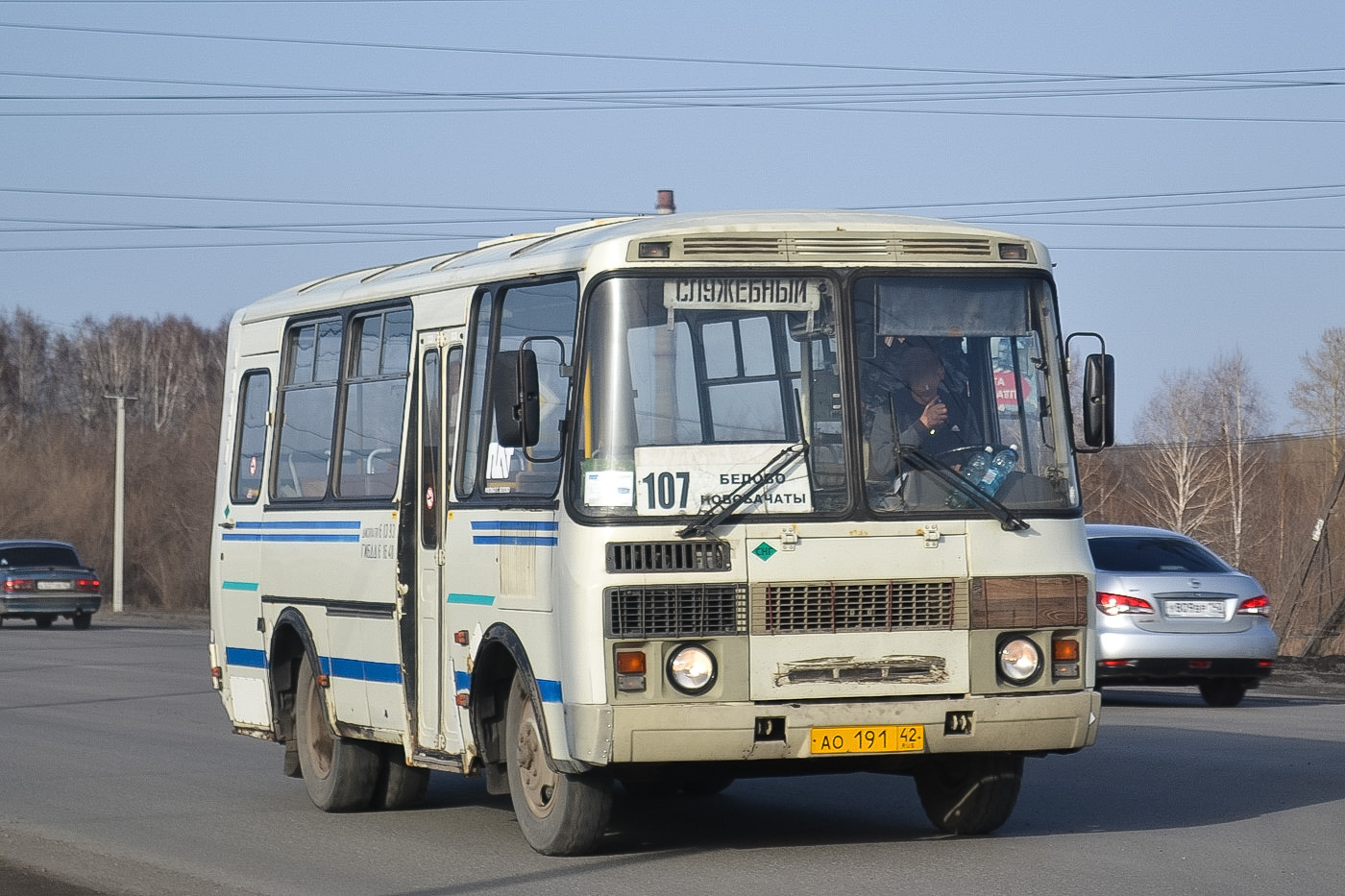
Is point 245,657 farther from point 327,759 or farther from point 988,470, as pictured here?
point 988,470

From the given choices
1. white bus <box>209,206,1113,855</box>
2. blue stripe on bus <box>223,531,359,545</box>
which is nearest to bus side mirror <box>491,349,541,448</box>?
white bus <box>209,206,1113,855</box>

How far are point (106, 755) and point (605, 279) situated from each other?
769 cm

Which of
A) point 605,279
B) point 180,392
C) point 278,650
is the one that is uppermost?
point 180,392

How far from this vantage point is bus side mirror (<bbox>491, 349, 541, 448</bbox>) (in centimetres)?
858

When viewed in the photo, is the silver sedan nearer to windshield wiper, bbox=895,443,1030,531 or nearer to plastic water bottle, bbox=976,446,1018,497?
plastic water bottle, bbox=976,446,1018,497

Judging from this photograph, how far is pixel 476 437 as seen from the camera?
9727 millimetres

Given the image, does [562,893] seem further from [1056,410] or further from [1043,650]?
[1056,410]

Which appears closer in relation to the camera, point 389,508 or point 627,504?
point 627,504

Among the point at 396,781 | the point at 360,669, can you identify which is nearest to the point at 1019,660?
the point at 360,669

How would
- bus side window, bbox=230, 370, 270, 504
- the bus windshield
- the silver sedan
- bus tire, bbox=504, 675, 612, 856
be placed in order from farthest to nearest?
the silver sedan, bus side window, bbox=230, 370, 270, 504, bus tire, bbox=504, 675, 612, 856, the bus windshield

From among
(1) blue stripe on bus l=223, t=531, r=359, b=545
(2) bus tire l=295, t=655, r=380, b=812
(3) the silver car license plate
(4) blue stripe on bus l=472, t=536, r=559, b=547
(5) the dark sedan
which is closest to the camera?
(4) blue stripe on bus l=472, t=536, r=559, b=547

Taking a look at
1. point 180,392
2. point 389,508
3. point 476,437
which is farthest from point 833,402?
point 180,392

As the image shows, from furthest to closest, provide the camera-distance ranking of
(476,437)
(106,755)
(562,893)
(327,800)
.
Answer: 1. (106,755)
2. (327,800)
3. (476,437)
4. (562,893)

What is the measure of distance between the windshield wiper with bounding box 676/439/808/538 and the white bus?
12 millimetres
